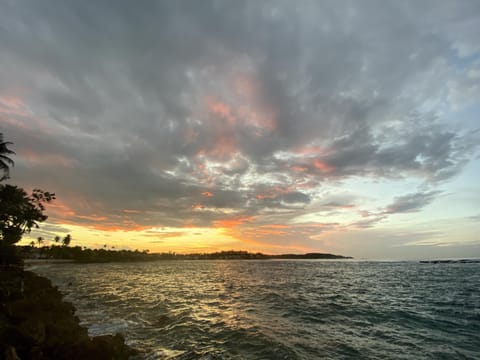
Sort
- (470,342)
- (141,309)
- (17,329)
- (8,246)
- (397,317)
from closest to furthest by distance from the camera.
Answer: (17,329) → (470,342) → (397,317) → (141,309) → (8,246)

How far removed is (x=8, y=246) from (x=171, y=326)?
3083 centimetres

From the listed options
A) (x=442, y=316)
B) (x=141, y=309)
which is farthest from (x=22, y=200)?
(x=442, y=316)

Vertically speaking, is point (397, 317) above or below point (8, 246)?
below

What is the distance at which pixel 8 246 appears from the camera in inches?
1421

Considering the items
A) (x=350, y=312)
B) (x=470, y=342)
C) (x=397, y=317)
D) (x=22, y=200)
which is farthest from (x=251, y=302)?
(x=22, y=200)

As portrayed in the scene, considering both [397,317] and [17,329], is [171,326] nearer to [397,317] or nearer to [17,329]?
[17,329]

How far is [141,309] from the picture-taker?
91.0ft

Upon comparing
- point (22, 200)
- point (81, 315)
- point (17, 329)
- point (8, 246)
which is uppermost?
point (22, 200)

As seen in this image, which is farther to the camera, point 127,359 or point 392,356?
point 392,356

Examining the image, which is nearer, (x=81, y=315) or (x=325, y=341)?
(x=325, y=341)

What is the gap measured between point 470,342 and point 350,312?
1029 centimetres

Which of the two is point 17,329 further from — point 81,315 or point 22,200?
point 22,200

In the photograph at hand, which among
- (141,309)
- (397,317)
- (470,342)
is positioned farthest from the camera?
(141,309)

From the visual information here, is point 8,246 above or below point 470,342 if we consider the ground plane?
above
